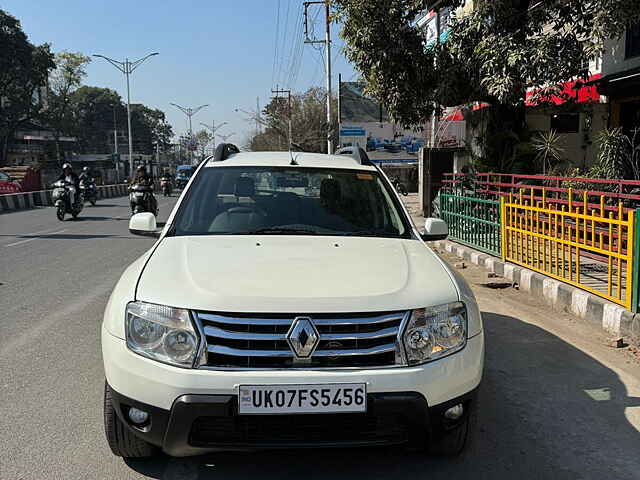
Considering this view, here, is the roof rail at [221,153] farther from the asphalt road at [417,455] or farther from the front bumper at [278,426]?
the front bumper at [278,426]

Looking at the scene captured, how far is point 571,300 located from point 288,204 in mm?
3636

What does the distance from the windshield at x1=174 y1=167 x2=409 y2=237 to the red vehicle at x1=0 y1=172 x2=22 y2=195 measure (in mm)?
26605

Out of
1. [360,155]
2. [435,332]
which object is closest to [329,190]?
[360,155]

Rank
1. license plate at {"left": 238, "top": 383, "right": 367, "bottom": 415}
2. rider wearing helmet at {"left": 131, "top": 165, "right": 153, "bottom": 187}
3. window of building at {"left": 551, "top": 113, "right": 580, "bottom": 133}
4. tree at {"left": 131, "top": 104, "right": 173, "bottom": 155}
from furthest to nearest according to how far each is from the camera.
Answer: tree at {"left": 131, "top": 104, "right": 173, "bottom": 155}
window of building at {"left": 551, "top": 113, "right": 580, "bottom": 133}
rider wearing helmet at {"left": 131, "top": 165, "right": 153, "bottom": 187}
license plate at {"left": 238, "top": 383, "right": 367, "bottom": 415}

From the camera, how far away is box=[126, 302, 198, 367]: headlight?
274 centimetres

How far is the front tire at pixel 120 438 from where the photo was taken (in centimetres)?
298

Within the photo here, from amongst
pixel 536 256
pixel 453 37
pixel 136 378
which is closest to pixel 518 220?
pixel 536 256

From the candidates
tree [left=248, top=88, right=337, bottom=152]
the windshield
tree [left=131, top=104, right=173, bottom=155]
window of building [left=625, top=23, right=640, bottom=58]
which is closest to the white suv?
the windshield

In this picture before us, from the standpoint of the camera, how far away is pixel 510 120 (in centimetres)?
1227

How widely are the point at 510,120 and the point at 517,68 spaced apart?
2.83 m

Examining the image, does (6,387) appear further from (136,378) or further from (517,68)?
(517,68)

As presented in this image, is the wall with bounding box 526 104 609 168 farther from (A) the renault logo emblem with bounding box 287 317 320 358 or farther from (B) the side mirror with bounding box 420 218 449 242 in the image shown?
(A) the renault logo emblem with bounding box 287 317 320 358

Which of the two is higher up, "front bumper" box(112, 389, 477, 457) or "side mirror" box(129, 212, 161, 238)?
"side mirror" box(129, 212, 161, 238)

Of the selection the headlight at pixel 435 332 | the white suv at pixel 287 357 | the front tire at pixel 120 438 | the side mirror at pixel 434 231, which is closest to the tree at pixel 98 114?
the side mirror at pixel 434 231
